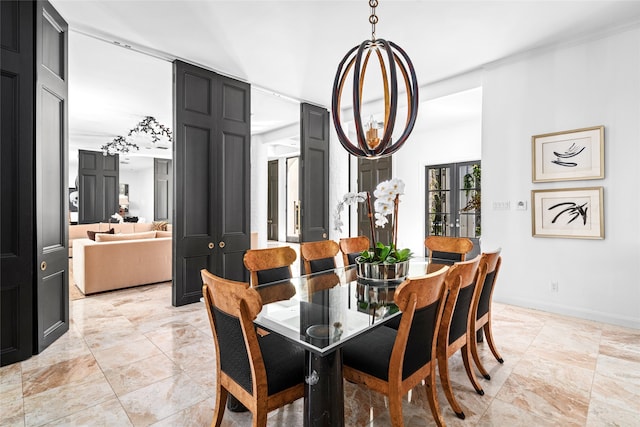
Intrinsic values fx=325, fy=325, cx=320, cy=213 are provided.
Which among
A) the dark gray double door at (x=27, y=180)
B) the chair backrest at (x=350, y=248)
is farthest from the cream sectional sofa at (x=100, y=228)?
the chair backrest at (x=350, y=248)

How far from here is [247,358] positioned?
1.32 m

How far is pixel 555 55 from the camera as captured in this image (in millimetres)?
3486

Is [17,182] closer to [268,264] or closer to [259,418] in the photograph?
[268,264]

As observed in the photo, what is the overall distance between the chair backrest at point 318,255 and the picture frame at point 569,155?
2499 mm

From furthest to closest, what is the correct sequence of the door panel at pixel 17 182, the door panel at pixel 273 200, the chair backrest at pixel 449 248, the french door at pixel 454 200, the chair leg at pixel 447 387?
the door panel at pixel 273 200, the french door at pixel 454 200, the chair backrest at pixel 449 248, the door panel at pixel 17 182, the chair leg at pixel 447 387

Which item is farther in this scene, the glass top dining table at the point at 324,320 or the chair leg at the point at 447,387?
the chair leg at the point at 447,387

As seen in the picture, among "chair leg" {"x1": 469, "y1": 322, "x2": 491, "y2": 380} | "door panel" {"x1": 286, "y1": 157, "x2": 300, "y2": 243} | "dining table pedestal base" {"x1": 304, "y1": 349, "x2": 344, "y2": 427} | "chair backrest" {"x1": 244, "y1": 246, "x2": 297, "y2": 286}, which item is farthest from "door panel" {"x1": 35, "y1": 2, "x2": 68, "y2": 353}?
"door panel" {"x1": 286, "y1": 157, "x2": 300, "y2": 243}

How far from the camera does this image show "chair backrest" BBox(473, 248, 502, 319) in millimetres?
2039

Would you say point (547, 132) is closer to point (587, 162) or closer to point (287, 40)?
point (587, 162)

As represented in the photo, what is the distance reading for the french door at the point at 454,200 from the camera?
20.1 feet

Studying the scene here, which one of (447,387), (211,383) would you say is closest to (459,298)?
(447,387)

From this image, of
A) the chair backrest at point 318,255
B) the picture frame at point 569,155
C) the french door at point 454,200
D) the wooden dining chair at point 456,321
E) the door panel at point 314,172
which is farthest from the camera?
the french door at point 454,200

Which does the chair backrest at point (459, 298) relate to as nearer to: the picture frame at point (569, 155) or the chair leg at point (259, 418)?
the chair leg at point (259, 418)

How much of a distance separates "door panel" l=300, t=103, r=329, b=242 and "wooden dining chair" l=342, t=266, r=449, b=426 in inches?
145
